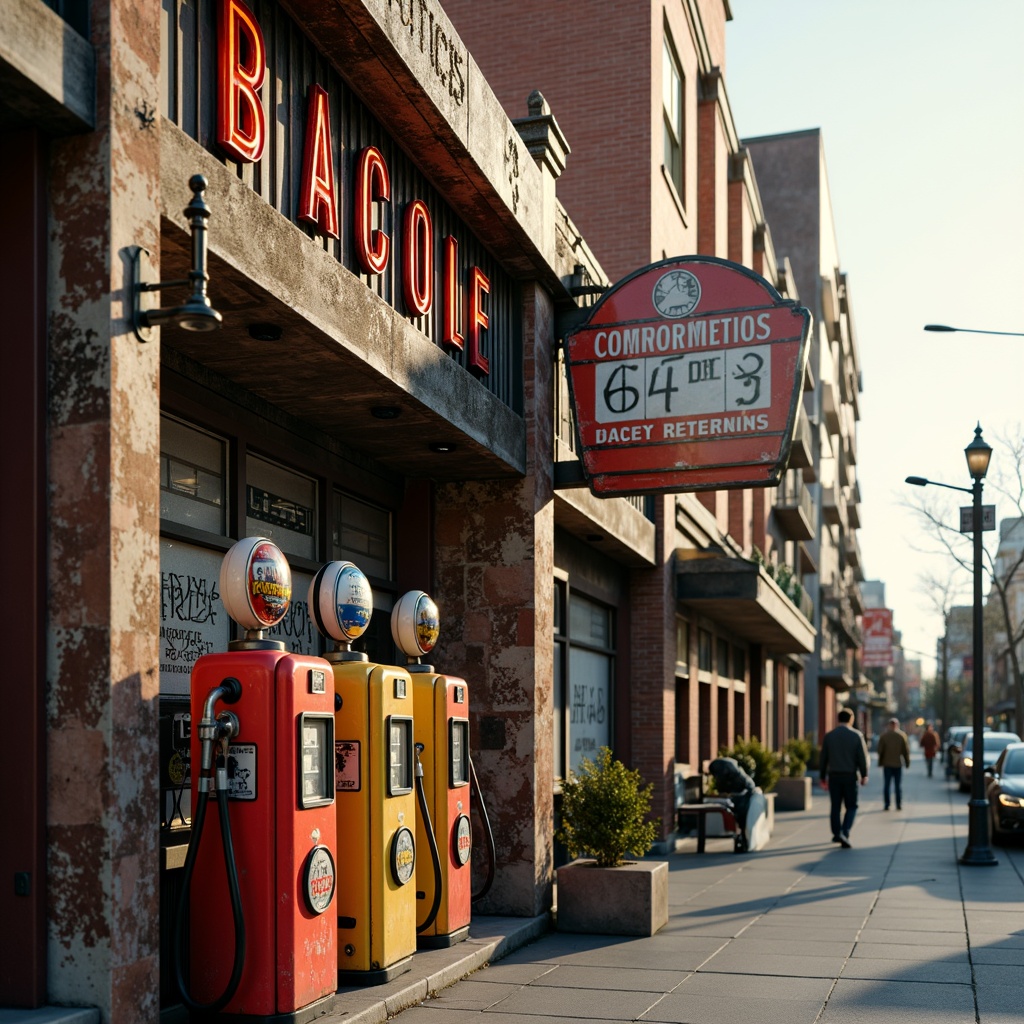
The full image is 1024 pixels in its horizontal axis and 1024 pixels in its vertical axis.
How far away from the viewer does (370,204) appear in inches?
320

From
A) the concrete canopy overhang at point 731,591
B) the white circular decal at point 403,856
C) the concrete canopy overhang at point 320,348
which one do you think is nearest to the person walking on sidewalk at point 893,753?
the concrete canopy overhang at point 731,591

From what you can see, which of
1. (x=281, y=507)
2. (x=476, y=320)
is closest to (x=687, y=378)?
(x=476, y=320)

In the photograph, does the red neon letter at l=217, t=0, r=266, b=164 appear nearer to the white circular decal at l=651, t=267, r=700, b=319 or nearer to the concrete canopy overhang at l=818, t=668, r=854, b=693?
the white circular decal at l=651, t=267, r=700, b=319

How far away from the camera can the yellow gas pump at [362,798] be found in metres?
7.40

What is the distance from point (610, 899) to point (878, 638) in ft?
160

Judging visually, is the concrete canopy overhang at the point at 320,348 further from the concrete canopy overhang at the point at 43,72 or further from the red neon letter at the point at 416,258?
the concrete canopy overhang at the point at 43,72

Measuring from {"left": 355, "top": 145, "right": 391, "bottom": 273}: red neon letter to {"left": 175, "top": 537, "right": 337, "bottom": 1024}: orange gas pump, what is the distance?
229 centimetres

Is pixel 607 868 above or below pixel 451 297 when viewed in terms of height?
below

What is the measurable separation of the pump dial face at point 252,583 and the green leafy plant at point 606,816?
4.27 metres

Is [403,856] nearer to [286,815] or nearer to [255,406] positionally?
[286,815]

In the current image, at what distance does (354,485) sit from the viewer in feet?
33.0

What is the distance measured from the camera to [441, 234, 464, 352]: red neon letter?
9445 millimetres

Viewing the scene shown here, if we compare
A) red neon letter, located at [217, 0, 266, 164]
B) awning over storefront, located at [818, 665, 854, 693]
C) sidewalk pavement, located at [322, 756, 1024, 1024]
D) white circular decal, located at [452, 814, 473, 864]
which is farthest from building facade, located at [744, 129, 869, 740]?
red neon letter, located at [217, 0, 266, 164]

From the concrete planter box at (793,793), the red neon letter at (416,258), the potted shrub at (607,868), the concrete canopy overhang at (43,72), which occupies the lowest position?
the concrete planter box at (793,793)
